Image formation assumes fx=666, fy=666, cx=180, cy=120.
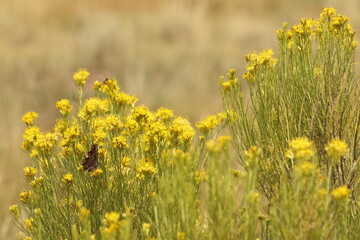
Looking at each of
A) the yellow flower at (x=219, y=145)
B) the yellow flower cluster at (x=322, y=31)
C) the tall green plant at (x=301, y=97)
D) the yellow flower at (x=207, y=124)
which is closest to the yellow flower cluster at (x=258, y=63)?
the tall green plant at (x=301, y=97)

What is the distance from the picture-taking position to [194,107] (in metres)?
11.2

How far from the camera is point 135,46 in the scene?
14.6 m

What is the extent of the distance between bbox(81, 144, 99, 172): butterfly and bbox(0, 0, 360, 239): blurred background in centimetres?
513

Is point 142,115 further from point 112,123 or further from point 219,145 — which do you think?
point 219,145

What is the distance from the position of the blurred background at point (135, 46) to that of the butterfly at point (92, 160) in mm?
5133

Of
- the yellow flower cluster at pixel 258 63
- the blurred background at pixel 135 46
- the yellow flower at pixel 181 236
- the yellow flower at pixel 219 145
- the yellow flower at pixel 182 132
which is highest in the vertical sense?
the blurred background at pixel 135 46

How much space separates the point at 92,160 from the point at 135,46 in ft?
39.5

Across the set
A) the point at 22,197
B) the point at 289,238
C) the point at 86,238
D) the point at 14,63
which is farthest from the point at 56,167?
the point at 14,63

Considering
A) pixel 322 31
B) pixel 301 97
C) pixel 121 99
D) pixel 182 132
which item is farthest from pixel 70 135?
pixel 322 31

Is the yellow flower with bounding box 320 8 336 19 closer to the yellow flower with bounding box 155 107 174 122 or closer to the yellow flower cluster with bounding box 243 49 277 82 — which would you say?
the yellow flower cluster with bounding box 243 49 277 82

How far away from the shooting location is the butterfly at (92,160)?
108 inches

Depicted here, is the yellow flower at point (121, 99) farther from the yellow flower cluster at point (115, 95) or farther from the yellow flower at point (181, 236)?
the yellow flower at point (181, 236)

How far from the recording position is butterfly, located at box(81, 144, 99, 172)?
2.75 meters

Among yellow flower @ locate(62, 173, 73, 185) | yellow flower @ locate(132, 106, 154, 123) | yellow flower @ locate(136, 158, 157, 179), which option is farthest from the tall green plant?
yellow flower @ locate(62, 173, 73, 185)
